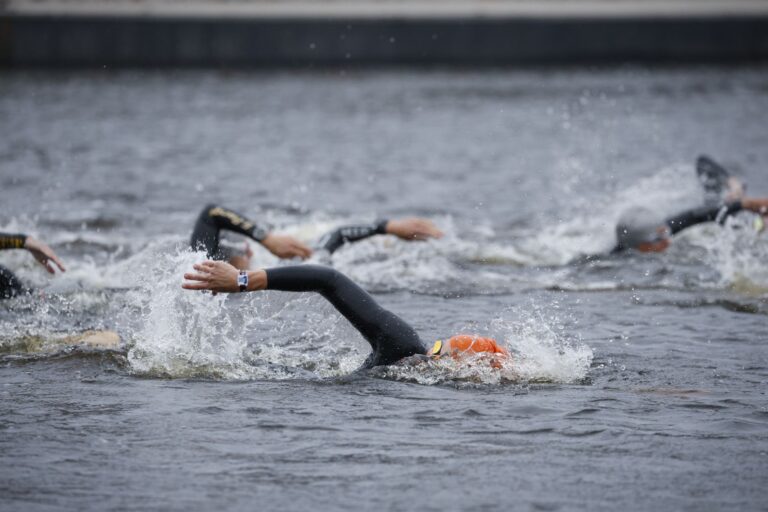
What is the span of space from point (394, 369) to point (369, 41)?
39.8 m

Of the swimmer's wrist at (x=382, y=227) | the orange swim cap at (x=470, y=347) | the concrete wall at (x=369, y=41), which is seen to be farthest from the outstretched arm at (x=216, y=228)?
the concrete wall at (x=369, y=41)

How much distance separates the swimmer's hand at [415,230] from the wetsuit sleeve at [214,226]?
136 centimetres

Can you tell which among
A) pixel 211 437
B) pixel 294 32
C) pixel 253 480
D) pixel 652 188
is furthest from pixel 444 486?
pixel 294 32

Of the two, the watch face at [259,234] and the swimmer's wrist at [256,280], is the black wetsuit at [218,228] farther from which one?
the swimmer's wrist at [256,280]

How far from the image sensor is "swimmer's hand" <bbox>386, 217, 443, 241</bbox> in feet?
39.9

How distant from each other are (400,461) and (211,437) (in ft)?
4.65

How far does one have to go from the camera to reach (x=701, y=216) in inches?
603

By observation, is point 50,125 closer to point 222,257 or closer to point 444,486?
point 222,257

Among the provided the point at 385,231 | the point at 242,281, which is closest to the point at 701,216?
the point at 385,231

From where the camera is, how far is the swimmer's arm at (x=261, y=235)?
11.8 meters

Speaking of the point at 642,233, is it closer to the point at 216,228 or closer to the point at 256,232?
the point at 256,232

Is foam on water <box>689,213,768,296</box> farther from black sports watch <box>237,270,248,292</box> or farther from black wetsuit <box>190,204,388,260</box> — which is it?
black sports watch <box>237,270,248,292</box>

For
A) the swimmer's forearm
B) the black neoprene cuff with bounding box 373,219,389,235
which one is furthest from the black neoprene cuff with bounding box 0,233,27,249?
the swimmer's forearm

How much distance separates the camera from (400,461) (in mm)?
8289
